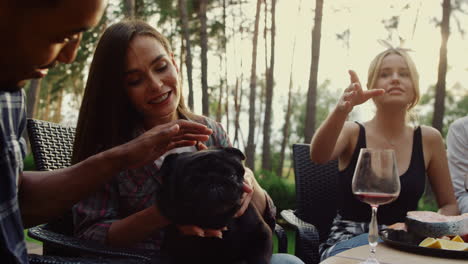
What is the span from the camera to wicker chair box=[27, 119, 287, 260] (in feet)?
5.70

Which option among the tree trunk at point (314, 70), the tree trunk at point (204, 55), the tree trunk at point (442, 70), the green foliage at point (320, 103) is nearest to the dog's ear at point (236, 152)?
the tree trunk at point (442, 70)

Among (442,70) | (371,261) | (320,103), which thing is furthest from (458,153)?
(320,103)

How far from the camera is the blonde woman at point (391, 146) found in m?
2.86

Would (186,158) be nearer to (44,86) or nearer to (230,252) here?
(230,252)

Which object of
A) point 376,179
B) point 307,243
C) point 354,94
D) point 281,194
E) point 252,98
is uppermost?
point 354,94

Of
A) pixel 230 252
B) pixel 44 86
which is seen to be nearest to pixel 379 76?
pixel 230 252

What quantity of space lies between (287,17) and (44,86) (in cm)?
1646

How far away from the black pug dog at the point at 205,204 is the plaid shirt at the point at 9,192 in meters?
0.44

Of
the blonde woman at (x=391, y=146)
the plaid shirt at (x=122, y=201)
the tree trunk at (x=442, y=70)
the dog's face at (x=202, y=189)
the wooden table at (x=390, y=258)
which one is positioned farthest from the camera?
the tree trunk at (x=442, y=70)

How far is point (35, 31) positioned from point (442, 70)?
967cm

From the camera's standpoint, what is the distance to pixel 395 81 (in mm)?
2930

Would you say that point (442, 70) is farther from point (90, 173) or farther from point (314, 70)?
point (90, 173)

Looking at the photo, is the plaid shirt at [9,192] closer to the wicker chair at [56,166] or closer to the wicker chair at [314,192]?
the wicker chair at [56,166]

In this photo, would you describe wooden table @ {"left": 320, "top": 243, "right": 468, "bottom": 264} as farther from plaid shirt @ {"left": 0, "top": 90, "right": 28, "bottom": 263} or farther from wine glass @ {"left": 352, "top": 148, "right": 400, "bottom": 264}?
plaid shirt @ {"left": 0, "top": 90, "right": 28, "bottom": 263}
